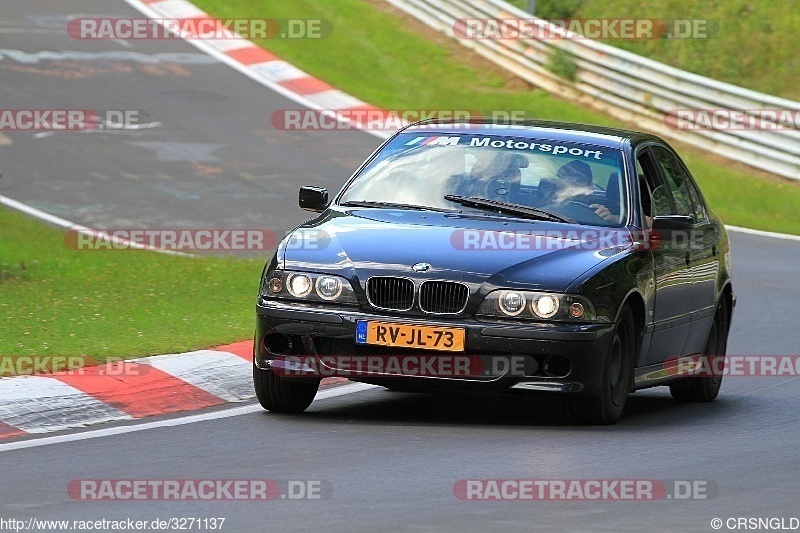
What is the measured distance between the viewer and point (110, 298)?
12.9 metres

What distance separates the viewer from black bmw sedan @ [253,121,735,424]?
8.38 meters

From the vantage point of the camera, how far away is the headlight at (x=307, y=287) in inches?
334

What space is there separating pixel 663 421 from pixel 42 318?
4.39 m

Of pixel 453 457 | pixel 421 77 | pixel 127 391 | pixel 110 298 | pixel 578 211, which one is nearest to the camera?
pixel 453 457

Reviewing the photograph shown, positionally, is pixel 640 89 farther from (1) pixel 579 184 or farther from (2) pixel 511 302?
(2) pixel 511 302

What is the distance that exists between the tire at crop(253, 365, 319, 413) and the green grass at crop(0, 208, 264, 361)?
4.71 feet

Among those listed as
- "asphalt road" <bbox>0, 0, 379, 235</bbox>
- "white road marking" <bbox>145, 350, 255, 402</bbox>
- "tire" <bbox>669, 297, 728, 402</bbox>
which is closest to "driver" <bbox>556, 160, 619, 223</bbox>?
"tire" <bbox>669, 297, 728, 402</bbox>

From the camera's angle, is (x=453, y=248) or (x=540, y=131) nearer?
(x=453, y=248)

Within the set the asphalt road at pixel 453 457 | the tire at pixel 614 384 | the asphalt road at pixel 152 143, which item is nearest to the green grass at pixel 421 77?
the asphalt road at pixel 152 143

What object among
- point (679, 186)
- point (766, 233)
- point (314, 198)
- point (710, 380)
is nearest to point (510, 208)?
point (314, 198)

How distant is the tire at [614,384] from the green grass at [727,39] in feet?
58.6

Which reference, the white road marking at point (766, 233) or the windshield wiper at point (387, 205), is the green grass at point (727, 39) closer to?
the white road marking at point (766, 233)

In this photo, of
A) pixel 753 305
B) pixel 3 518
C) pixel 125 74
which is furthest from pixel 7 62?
pixel 3 518

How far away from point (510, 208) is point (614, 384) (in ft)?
3.65
